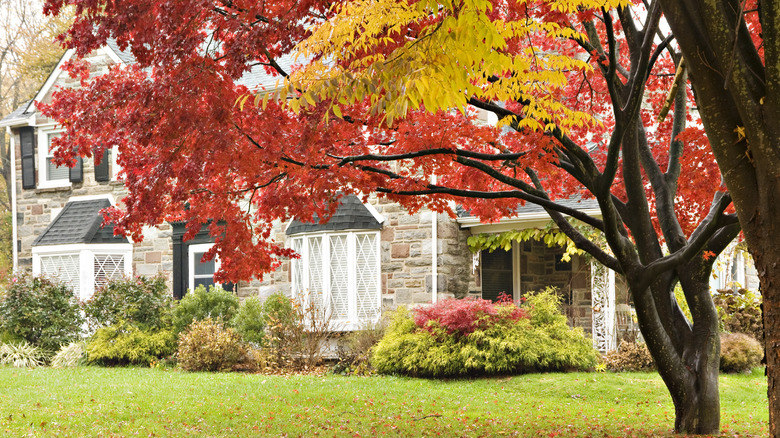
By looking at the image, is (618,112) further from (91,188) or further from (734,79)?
(91,188)

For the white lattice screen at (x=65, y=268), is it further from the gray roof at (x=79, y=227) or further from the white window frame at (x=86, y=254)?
the gray roof at (x=79, y=227)

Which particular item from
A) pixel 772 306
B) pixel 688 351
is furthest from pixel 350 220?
pixel 772 306

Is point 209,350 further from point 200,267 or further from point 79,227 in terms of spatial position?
point 79,227

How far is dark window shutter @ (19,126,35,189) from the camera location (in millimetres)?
17922

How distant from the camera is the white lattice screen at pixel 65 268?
17.0 metres

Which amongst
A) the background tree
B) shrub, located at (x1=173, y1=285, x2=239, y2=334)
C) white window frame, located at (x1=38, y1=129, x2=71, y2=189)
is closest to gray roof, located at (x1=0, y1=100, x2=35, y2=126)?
white window frame, located at (x1=38, y1=129, x2=71, y2=189)

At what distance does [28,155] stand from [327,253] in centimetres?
820

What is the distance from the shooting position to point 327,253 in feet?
48.3

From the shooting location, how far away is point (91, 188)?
17578 millimetres

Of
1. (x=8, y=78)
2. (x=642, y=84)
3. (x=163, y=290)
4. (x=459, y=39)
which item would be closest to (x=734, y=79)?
(x=459, y=39)

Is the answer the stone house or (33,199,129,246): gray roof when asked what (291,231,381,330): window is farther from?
(33,199,129,246): gray roof

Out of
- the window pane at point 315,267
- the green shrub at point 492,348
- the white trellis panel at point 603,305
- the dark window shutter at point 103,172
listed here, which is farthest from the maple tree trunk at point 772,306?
the dark window shutter at point 103,172

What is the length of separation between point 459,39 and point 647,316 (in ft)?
12.0

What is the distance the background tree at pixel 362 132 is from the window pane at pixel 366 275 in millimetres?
5843
